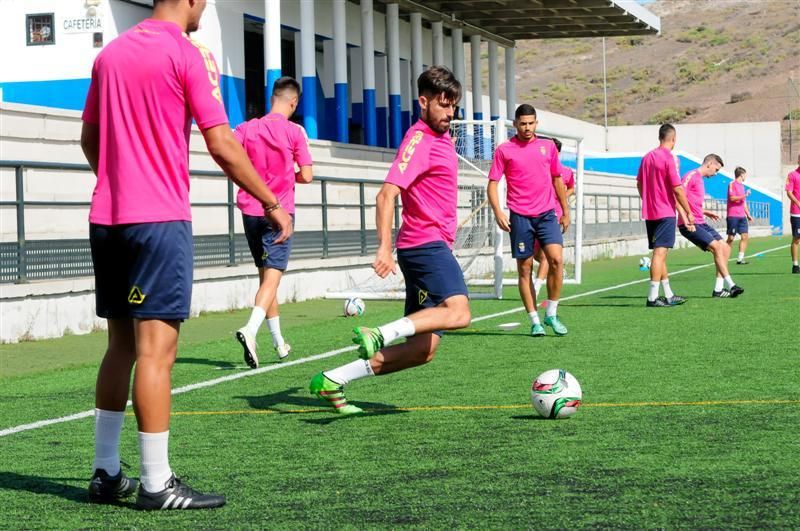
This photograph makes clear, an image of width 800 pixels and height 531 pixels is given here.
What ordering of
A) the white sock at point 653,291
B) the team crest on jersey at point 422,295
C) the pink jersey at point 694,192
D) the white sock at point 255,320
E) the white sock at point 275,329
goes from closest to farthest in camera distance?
the team crest on jersey at point 422,295 → the white sock at point 255,320 → the white sock at point 275,329 → the white sock at point 653,291 → the pink jersey at point 694,192

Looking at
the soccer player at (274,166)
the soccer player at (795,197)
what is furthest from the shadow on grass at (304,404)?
the soccer player at (795,197)

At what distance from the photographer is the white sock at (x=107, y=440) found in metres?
5.00

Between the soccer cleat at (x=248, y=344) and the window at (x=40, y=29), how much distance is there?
20185 mm

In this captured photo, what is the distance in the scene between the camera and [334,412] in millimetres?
7336

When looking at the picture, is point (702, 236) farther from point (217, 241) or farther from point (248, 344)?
point (248, 344)

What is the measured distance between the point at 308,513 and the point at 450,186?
118 inches

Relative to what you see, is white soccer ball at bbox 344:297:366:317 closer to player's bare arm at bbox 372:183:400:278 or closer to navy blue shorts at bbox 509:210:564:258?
navy blue shorts at bbox 509:210:564:258

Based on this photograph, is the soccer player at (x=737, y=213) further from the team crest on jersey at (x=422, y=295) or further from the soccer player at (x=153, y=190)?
the soccer player at (x=153, y=190)

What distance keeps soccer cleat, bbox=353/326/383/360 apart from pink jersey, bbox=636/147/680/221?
338 inches

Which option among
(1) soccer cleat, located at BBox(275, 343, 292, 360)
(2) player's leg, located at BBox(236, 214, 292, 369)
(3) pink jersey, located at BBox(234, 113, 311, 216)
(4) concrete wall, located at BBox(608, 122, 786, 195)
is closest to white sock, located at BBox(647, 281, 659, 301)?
(1) soccer cleat, located at BBox(275, 343, 292, 360)

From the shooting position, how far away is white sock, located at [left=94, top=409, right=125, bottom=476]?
197 inches

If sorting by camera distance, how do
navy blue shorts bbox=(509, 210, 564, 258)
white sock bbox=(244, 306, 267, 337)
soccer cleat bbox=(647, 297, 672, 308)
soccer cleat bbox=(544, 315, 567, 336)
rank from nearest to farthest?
white sock bbox=(244, 306, 267, 337) → soccer cleat bbox=(544, 315, 567, 336) → navy blue shorts bbox=(509, 210, 564, 258) → soccer cleat bbox=(647, 297, 672, 308)

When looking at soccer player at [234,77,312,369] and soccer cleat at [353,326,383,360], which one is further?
soccer player at [234,77,312,369]

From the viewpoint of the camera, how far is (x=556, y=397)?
6785 mm
